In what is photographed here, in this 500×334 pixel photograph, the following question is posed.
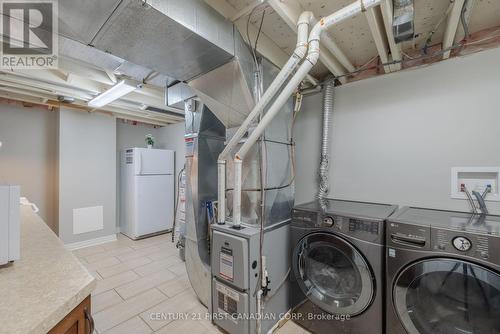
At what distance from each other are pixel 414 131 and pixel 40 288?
264cm

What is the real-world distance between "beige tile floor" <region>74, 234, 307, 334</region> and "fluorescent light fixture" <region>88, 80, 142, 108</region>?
2.25m

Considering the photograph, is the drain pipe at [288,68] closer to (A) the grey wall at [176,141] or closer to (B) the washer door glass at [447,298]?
(B) the washer door glass at [447,298]

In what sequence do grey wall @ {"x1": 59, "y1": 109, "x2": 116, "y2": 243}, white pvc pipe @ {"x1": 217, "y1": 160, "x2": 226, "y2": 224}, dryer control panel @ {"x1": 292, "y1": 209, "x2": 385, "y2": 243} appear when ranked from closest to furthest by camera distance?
1. dryer control panel @ {"x1": 292, "y1": 209, "x2": 385, "y2": 243}
2. white pvc pipe @ {"x1": 217, "y1": 160, "x2": 226, "y2": 224}
3. grey wall @ {"x1": 59, "y1": 109, "x2": 116, "y2": 243}

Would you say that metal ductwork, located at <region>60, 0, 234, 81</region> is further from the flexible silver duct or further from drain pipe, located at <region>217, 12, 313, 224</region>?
the flexible silver duct

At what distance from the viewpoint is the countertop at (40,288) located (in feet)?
2.19

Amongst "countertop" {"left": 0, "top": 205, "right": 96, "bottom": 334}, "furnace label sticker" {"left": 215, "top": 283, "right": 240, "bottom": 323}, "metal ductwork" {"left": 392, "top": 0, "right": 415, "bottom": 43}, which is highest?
"metal ductwork" {"left": 392, "top": 0, "right": 415, "bottom": 43}

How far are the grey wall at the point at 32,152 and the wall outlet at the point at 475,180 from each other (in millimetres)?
5301

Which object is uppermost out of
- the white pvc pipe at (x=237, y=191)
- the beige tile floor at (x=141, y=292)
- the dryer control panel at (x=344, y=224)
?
the white pvc pipe at (x=237, y=191)

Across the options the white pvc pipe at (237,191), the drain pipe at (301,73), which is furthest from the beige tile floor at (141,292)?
the drain pipe at (301,73)

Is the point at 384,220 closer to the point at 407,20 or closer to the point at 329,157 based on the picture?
the point at 329,157

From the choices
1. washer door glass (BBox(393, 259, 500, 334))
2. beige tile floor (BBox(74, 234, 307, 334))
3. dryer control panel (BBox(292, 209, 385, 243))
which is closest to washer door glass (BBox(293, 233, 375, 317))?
dryer control panel (BBox(292, 209, 385, 243))

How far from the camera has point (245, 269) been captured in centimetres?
154

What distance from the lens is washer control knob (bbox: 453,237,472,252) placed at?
3.70 feet

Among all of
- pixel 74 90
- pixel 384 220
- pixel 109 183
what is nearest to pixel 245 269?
pixel 384 220
